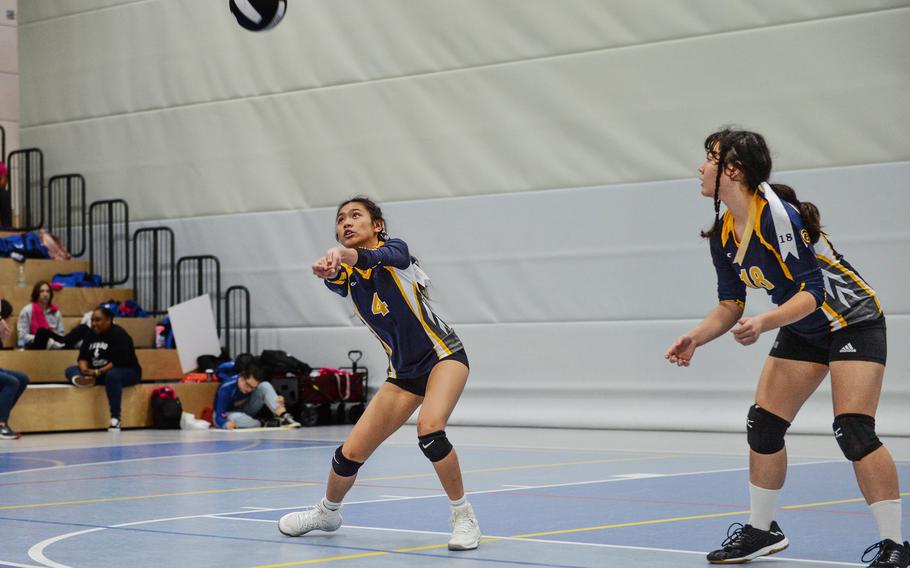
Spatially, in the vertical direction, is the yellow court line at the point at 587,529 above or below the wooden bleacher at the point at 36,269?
below

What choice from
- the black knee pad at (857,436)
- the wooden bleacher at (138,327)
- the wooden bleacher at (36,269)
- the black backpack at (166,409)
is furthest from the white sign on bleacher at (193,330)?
the black knee pad at (857,436)

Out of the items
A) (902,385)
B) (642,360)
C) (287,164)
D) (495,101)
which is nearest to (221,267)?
(287,164)

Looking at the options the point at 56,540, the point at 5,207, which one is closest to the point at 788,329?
the point at 56,540

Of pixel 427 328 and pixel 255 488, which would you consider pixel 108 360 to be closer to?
pixel 255 488

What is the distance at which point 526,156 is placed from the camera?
1424 centimetres

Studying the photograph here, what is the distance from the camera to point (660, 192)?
1337 centimetres

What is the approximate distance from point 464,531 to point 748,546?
1199 millimetres

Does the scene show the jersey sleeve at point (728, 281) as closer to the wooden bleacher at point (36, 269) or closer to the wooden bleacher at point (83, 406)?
the wooden bleacher at point (83, 406)

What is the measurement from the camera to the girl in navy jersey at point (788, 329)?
4547 millimetres

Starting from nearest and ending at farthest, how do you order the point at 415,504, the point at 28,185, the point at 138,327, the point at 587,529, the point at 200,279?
the point at 587,529 < the point at 415,504 < the point at 138,327 < the point at 200,279 < the point at 28,185

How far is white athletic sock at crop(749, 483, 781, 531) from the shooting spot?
4.97 m

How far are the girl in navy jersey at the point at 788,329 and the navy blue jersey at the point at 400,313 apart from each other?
137 cm

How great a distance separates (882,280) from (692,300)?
1.95m

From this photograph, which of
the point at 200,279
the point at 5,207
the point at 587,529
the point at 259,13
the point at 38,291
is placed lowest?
the point at 587,529
